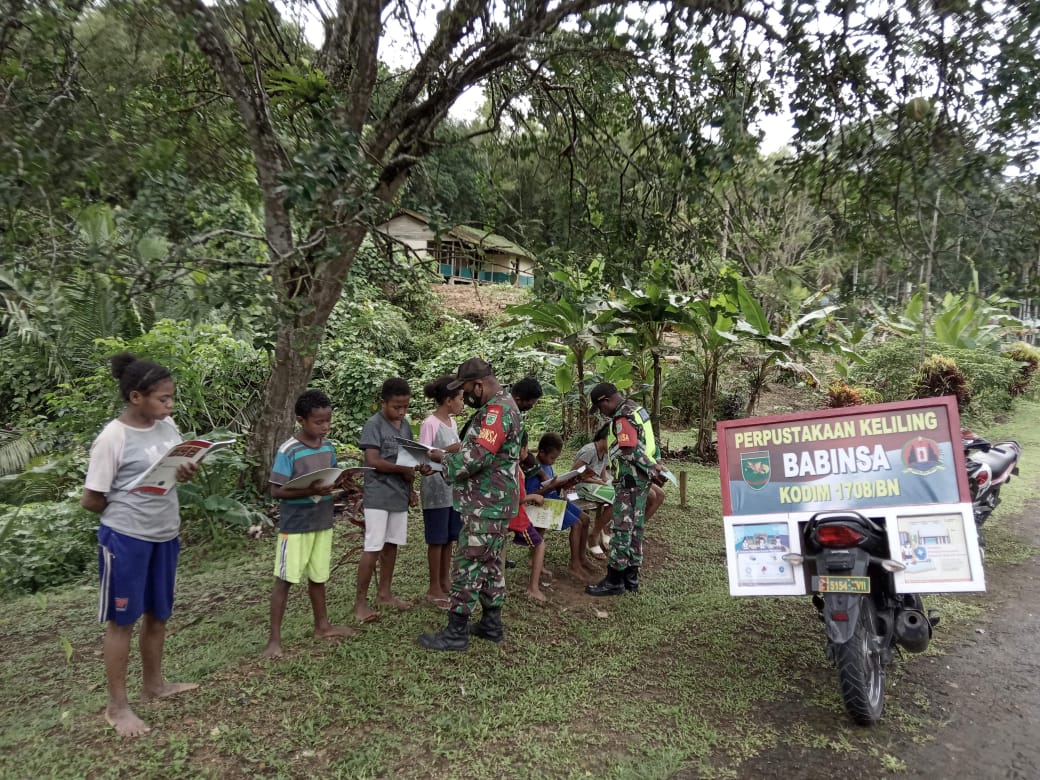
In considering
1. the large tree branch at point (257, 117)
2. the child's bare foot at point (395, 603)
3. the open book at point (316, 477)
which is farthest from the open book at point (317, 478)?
the large tree branch at point (257, 117)

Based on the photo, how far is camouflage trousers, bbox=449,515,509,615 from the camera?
3852 millimetres

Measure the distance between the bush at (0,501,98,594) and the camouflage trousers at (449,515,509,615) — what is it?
3487mm

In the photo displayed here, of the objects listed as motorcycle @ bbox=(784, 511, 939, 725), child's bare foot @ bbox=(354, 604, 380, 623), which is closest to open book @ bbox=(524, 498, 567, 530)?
child's bare foot @ bbox=(354, 604, 380, 623)

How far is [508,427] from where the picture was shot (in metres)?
3.86

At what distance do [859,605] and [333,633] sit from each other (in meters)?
2.79

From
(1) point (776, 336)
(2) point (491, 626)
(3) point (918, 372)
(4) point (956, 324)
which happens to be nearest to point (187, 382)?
(2) point (491, 626)

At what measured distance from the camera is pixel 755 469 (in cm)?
354

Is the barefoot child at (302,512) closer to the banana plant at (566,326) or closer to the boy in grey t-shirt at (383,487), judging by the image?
the boy in grey t-shirt at (383,487)

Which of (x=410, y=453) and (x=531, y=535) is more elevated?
(x=410, y=453)

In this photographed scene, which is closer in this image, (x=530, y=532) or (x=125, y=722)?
(x=125, y=722)

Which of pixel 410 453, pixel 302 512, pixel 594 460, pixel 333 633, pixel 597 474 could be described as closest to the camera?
pixel 302 512

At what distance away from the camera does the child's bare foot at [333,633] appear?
12.9 feet

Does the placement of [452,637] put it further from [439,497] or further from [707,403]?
[707,403]

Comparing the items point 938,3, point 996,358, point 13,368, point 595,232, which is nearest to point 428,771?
point 595,232
